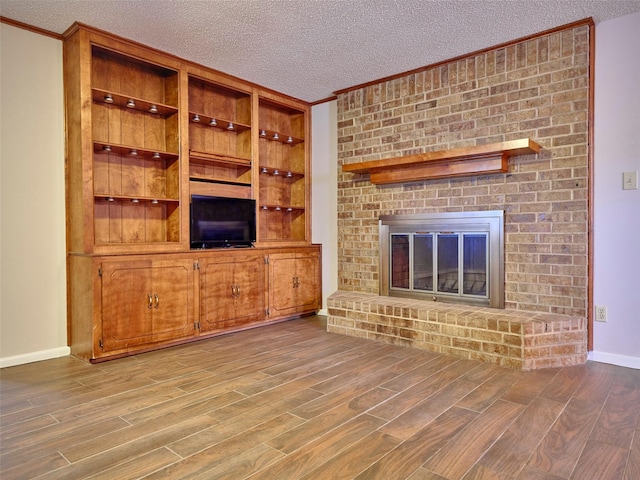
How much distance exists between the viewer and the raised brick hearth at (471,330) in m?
2.87

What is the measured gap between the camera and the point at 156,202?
3711mm

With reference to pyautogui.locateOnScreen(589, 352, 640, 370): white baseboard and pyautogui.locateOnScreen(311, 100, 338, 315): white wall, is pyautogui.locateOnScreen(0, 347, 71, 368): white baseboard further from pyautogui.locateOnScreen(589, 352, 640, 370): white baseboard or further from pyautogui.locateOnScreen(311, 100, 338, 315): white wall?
pyautogui.locateOnScreen(589, 352, 640, 370): white baseboard

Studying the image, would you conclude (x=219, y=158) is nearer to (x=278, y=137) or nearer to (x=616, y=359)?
(x=278, y=137)

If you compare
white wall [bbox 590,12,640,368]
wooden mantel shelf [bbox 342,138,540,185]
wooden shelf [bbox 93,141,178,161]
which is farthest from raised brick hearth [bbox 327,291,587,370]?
wooden shelf [bbox 93,141,178,161]

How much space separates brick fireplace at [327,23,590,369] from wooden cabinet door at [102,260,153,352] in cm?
167

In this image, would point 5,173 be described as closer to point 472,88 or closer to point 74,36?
point 74,36

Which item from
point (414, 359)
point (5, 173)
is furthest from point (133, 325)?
point (414, 359)

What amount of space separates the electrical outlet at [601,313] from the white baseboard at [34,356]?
4.04 meters

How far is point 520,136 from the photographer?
3314 mm

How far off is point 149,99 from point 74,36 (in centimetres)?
73

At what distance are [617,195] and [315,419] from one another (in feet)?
8.62

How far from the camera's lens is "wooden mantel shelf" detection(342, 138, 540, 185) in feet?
10.2

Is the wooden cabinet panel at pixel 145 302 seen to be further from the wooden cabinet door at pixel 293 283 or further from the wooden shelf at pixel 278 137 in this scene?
the wooden shelf at pixel 278 137

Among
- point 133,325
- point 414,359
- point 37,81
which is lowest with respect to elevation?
point 414,359
